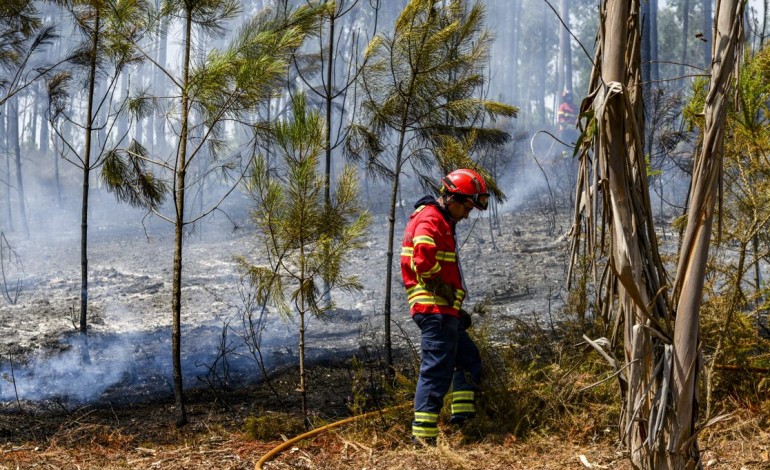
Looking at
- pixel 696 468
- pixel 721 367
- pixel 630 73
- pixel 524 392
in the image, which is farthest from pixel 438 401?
pixel 630 73

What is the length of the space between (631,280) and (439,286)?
2.98 m

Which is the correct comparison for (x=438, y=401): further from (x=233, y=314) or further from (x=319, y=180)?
(x=233, y=314)

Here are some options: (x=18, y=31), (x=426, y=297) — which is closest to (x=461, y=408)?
(x=426, y=297)

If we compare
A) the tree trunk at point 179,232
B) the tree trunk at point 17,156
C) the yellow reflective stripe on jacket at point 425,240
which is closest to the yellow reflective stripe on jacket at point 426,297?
the yellow reflective stripe on jacket at point 425,240

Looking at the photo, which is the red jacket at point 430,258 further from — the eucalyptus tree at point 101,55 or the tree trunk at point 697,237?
the tree trunk at point 697,237

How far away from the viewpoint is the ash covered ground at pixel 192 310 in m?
9.27

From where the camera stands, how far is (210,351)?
35.8 ft

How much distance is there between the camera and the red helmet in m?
5.43

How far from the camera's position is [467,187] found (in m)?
5.43


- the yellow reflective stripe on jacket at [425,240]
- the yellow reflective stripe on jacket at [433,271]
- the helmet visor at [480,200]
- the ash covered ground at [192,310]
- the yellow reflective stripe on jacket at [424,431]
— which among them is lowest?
the ash covered ground at [192,310]

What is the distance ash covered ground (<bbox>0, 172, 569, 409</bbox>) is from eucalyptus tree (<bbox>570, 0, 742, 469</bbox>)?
4.05 metres

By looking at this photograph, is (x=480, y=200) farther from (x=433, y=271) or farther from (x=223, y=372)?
(x=223, y=372)

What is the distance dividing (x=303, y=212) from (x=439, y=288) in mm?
1618

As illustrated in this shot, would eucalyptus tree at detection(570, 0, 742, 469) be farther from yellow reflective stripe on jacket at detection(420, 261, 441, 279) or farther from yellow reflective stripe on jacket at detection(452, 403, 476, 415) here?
yellow reflective stripe on jacket at detection(452, 403, 476, 415)
